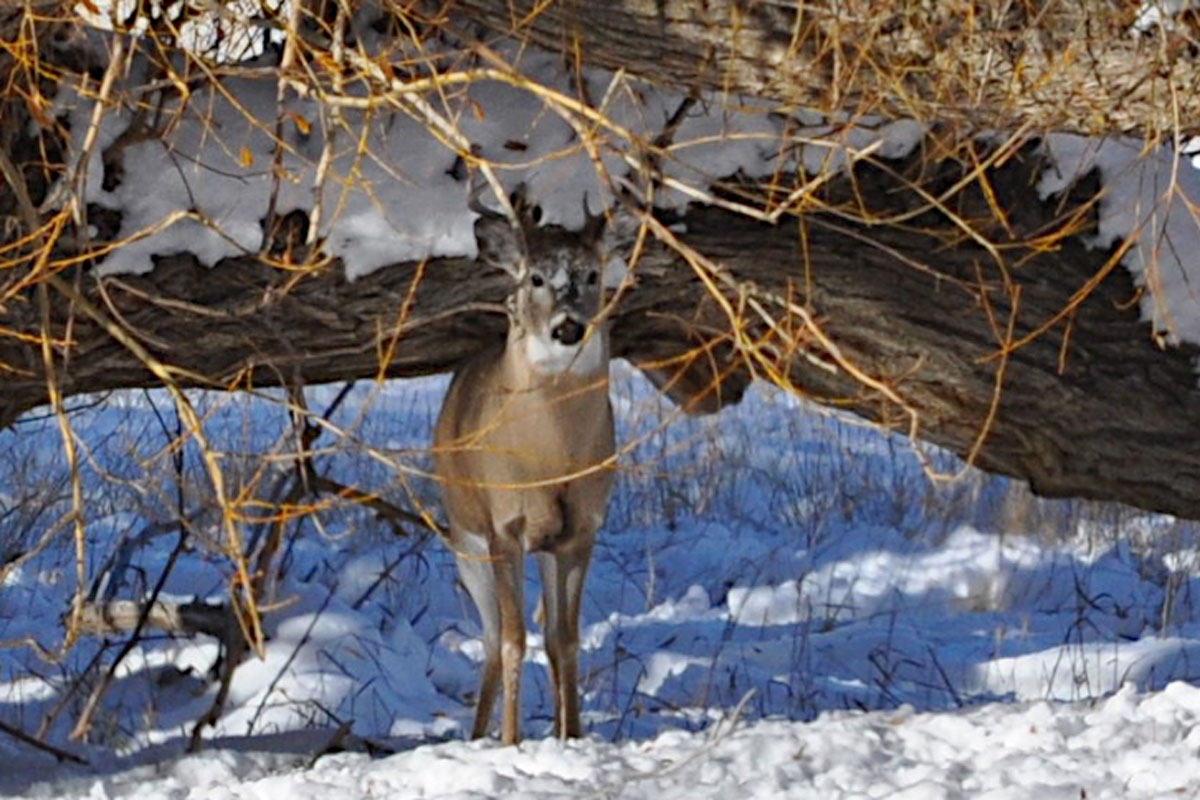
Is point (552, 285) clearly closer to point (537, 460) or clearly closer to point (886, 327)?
point (537, 460)

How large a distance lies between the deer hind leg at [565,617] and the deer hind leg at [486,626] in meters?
0.17

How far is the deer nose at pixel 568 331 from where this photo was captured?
6.83 m

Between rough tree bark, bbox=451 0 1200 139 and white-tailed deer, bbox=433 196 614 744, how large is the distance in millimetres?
1021

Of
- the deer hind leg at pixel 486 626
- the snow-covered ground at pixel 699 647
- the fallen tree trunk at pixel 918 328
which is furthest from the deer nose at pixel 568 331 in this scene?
the deer hind leg at pixel 486 626

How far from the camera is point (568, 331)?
6.83 m

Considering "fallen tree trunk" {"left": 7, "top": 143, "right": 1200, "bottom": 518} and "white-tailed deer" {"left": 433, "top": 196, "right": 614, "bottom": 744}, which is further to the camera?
"white-tailed deer" {"left": 433, "top": 196, "right": 614, "bottom": 744}

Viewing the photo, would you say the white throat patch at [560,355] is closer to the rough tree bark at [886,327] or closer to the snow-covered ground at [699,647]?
the rough tree bark at [886,327]

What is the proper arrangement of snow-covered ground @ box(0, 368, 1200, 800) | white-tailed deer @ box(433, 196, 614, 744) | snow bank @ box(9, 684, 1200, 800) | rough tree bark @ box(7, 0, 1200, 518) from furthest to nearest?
white-tailed deer @ box(433, 196, 614, 744) < rough tree bark @ box(7, 0, 1200, 518) < snow-covered ground @ box(0, 368, 1200, 800) < snow bank @ box(9, 684, 1200, 800)

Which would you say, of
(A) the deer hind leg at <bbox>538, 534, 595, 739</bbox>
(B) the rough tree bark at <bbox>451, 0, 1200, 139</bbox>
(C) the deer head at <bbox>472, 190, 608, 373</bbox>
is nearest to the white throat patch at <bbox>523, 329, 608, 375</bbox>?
(C) the deer head at <bbox>472, 190, 608, 373</bbox>

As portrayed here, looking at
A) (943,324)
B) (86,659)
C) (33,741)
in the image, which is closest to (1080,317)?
(943,324)

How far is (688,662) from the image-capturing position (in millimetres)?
8328

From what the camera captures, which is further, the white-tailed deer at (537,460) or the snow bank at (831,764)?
the white-tailed deer at (537,460)

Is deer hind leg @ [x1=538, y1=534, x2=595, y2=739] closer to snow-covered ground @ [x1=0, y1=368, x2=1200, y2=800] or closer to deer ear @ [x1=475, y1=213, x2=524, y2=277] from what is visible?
snow-covered ground @ [x1=0, y1=368, x2=1200, y2=800]

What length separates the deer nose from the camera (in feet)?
22.4
